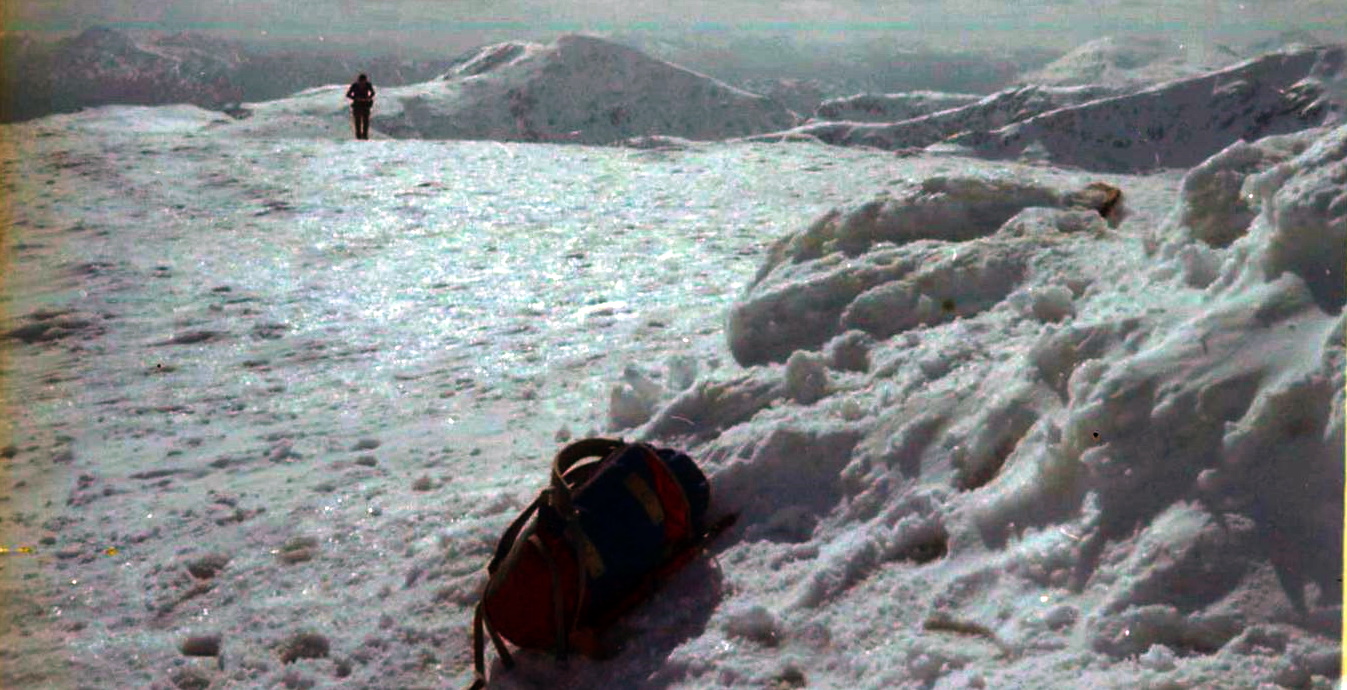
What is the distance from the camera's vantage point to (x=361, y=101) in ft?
66.6

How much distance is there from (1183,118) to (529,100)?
86.3 m

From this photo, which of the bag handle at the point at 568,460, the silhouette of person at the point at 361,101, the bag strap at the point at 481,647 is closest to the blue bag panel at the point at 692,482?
the bag handle at the point at 568,460

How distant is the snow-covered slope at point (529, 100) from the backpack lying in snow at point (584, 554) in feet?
187

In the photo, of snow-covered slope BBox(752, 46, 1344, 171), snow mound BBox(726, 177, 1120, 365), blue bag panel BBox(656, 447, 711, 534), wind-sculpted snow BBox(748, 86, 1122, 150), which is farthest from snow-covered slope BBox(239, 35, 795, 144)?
blue bag panel BBox(656, 447, 711, 534)

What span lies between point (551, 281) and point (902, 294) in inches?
200

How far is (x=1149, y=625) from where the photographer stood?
2619 millimetres

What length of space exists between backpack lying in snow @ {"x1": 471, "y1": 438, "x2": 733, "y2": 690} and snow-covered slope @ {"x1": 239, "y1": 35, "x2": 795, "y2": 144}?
187ft

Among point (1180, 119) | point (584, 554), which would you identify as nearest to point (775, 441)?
point (584, 554)

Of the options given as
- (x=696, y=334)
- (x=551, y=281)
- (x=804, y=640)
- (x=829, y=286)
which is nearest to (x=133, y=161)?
(x=551, y=281)

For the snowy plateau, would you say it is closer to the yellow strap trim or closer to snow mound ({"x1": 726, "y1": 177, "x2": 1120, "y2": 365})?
snow mound ({"x1": 726, "y1": 177, "x2": 1120, "y2": 365})

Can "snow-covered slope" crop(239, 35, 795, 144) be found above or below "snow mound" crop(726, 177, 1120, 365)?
below

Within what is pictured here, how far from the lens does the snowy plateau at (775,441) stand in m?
2.79

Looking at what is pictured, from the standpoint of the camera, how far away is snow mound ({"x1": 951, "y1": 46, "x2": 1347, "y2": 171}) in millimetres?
96562

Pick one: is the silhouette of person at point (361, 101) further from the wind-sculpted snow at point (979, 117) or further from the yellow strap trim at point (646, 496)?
the wind-sculpted snow at point (979, 117)
